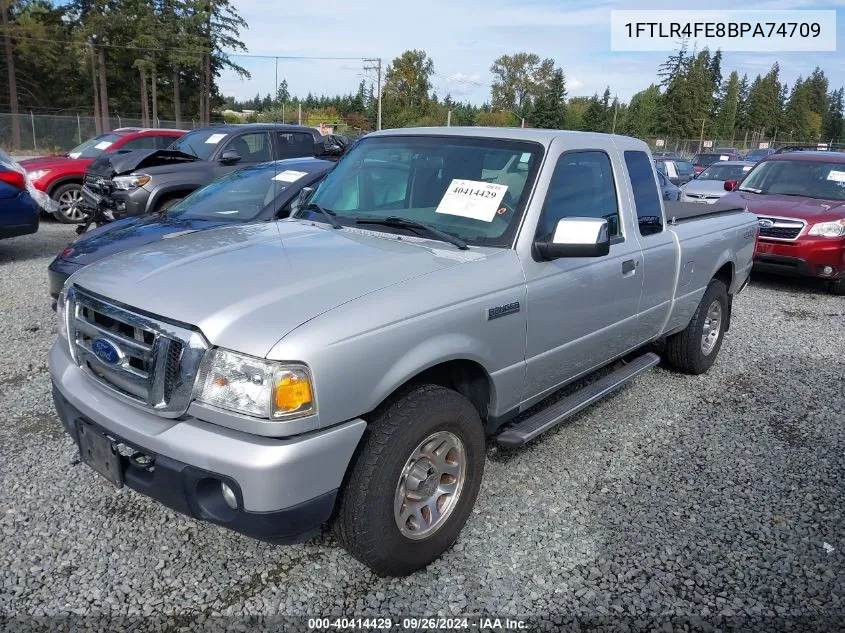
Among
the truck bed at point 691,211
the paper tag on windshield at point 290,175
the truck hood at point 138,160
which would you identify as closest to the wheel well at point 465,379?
the truck bed at point 691,211

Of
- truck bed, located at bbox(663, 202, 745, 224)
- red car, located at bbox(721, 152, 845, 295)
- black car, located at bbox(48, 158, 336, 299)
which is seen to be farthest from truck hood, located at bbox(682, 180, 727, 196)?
black car, located at bbox(48, 158, 336, 299)

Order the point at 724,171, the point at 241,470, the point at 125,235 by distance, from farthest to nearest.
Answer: the point at 724,171 < the point at 125,235 < the point at 241,470

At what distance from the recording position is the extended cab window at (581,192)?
3414mm

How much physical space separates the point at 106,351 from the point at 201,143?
8113 millimetres

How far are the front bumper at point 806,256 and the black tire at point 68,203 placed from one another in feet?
36.1

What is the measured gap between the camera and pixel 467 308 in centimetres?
280

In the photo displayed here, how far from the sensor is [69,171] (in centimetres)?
1142

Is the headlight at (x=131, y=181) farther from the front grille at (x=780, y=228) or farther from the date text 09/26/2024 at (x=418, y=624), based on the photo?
the front grille at (x=780, y=228)

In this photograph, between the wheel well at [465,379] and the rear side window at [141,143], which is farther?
the rear side window at [141,143]

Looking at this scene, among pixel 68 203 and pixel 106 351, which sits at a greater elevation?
pixel 106 351

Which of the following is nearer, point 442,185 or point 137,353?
point 137,353

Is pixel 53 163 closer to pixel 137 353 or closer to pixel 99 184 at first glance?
pixel 99 184

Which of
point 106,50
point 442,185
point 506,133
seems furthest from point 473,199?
point 106,50

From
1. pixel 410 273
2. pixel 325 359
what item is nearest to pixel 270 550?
pixel 325 359
